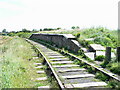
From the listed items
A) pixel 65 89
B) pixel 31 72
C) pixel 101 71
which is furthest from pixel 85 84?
pixel 31 72

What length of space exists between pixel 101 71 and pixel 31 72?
292cm

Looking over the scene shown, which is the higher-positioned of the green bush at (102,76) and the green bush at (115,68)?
the green bush at (115,68)

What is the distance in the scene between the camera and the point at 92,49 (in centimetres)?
916

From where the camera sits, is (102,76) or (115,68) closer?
(102,76)

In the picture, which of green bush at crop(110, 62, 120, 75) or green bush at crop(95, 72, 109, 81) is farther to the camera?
green bush at crop(110, 62, 120, 75)

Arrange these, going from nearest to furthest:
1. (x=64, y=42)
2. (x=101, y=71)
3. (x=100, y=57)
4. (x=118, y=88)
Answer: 1. (x=118, y=88)
2. (x=101, y=71)
3. (x=100, y=57)
4. (x=64, y=42)

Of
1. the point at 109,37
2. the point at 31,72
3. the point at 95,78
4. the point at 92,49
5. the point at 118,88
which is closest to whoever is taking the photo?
the point at 118,88

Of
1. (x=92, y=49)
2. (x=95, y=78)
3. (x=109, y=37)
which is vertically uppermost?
(x=109, y=37)

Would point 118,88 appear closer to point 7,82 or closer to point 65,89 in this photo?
point 65,89

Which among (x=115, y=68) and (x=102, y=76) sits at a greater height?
(x=115, y=68)

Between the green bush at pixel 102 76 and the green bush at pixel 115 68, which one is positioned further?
the green bush at pixel 115 68

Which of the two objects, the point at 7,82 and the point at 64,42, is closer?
the point at 7,82

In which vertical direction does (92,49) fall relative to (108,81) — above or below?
above

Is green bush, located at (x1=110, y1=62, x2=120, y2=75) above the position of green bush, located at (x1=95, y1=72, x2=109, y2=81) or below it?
above
